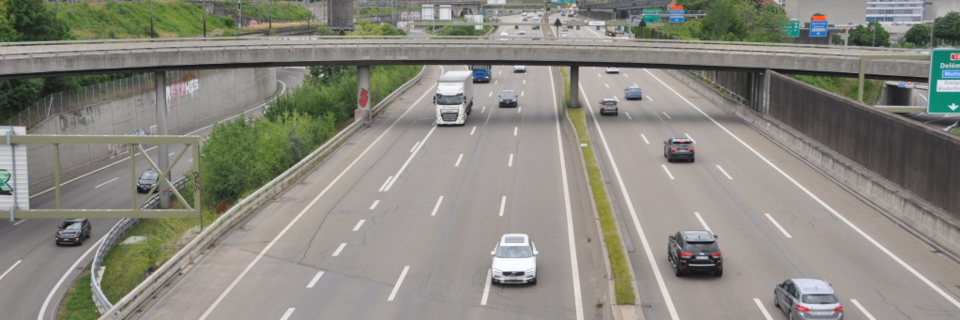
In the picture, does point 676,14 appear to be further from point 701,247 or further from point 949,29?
point 701,247

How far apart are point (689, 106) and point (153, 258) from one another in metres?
48.4

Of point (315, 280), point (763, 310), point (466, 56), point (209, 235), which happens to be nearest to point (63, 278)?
point (209, 235)

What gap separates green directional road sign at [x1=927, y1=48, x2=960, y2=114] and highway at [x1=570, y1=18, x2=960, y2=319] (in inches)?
231

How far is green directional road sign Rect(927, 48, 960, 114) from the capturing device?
1606 inches

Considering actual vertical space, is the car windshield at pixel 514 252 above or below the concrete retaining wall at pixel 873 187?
below

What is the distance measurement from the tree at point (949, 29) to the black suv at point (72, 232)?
132 metres

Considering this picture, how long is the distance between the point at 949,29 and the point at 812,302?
136 m

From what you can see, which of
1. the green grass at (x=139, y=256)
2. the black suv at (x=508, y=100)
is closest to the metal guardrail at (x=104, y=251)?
the green grass at (x=139, y=256)

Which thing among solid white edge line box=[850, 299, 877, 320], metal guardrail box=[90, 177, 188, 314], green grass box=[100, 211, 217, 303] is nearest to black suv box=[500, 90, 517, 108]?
metal guardrail box=[90, 177, 188, 314]

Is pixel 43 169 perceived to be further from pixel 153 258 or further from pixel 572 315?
pixel 572 315

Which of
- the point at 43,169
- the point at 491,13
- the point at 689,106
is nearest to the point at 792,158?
the point at 689,106

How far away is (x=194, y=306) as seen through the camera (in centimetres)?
2856

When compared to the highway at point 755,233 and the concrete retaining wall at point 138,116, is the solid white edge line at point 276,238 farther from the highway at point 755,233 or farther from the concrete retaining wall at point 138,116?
the concrete retaining wall at point 138,116

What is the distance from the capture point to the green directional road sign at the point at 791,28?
4535 inches
